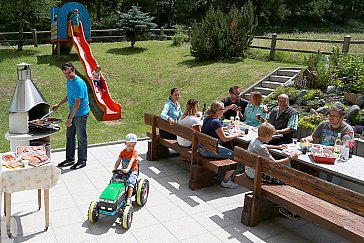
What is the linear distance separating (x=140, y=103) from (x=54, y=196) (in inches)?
290

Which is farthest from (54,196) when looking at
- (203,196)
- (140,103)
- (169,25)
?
(169,25)

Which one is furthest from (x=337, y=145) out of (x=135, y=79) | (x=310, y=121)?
(x=135, y=79)

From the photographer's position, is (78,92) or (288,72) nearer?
(78,92)

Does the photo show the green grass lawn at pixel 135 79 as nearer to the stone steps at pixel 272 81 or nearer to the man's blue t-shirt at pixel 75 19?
the stone steps at pixel 272 81

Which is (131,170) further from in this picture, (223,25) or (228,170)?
(223,25)

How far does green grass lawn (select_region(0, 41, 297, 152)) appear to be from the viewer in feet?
35.4

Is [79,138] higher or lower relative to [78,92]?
lower

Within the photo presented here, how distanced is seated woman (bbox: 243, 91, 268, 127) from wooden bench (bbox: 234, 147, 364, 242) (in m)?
2.17

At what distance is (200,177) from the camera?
5898mm

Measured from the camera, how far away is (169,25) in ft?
115

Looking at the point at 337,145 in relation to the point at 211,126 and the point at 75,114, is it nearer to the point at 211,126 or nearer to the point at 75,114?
the point at 211,126

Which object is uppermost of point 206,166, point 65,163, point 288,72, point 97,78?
point 288,72

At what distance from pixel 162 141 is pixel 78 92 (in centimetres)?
187

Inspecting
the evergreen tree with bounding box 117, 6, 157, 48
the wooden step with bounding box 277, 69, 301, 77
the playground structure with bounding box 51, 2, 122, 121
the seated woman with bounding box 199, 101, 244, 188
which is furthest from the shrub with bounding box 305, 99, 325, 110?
the evergreen tree with bounding box 117, 6, 157, 48
